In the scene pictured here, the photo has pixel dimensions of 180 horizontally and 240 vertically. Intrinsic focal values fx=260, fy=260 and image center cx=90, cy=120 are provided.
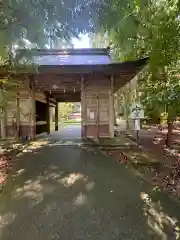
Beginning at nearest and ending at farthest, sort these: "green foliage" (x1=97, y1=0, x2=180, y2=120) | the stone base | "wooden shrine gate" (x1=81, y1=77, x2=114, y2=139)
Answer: "green foliage" (x1=97, y1=0, x2=180, y2=120) < "wooden shrine gate" (x1=81, y1=77, x2=114, y2=139) < the stone base

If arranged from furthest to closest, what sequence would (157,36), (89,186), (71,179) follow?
(157,36) → (71,179) → (89,186)

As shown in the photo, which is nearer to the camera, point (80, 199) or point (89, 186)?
point (80, 199)

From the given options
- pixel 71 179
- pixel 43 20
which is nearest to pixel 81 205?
pixel 71 179

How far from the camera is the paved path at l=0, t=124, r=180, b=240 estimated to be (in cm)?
358

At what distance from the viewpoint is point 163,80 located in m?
8.77

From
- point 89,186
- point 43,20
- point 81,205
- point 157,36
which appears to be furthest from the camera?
point 157,36

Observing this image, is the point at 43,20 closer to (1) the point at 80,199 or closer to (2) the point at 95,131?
(1) the point at 80,199

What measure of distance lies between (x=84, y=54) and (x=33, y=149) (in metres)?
6.46

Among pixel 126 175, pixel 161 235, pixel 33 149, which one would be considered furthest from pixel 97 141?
pixel 161 235

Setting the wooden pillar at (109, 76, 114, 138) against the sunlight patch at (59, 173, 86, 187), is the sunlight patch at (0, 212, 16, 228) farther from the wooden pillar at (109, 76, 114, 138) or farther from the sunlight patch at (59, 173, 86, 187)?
the wooden pillar at (109, 76, 114, 138)

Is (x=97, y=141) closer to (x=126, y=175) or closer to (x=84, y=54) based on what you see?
(x=126, y=175)

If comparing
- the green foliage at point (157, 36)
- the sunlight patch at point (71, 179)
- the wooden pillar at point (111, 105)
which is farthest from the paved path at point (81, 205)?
the wooden pillar at point (111, 105)

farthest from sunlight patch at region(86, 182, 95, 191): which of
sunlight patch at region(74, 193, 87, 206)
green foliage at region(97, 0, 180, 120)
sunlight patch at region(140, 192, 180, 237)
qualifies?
green foliage at region(97, 0, 180, 120)

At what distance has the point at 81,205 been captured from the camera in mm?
4359
